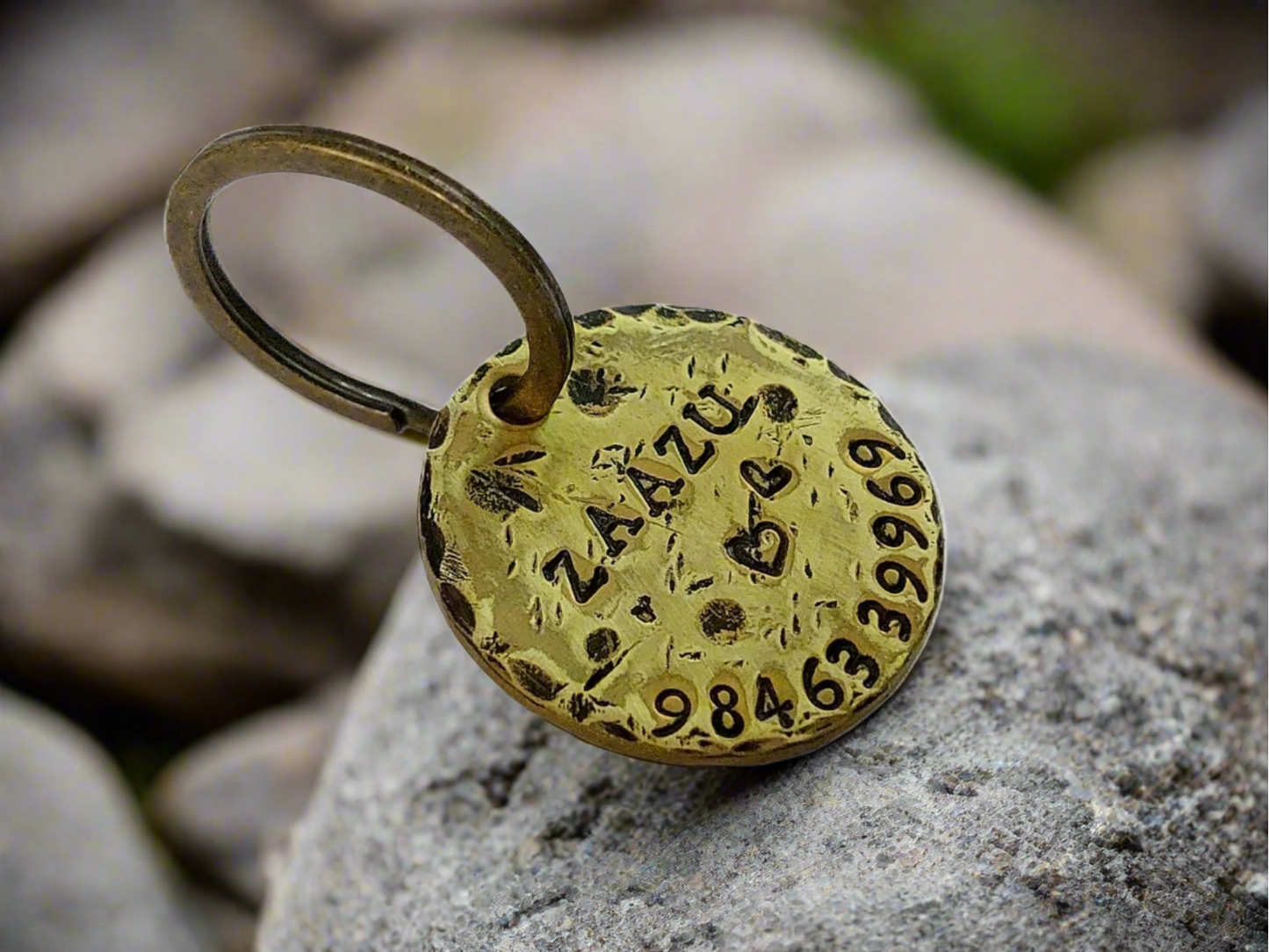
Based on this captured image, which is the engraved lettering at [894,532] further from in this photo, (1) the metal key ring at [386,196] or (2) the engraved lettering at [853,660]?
(1) the metal key ring at [386,196]

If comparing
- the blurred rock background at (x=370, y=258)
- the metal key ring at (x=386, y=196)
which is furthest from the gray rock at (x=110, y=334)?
the metal key ring at (x=386, y=196)

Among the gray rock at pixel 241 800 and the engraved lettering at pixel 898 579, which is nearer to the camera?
the engraved lettering at pixel 898 579

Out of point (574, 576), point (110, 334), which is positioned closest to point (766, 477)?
point (574, 576)

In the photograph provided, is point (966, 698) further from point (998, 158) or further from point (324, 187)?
point (998, 158)

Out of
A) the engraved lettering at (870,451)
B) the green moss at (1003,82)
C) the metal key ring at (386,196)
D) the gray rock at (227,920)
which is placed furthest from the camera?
the green moss at (1003,82)

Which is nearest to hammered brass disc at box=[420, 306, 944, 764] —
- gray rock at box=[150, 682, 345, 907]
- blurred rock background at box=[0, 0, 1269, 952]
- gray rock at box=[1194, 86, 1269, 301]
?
blurred rock background at box=[0, 0, 1269, 952]

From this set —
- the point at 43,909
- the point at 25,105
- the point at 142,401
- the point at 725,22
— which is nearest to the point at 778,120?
the point at 725,22

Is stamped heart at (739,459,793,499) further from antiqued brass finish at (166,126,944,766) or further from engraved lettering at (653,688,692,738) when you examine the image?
engraved lettering at (653,688,692,738)

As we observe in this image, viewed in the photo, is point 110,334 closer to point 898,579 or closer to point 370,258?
point 370,258
